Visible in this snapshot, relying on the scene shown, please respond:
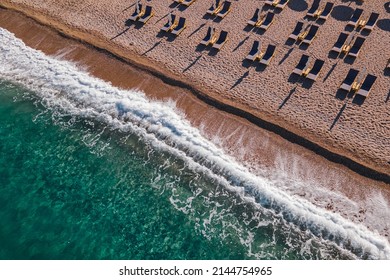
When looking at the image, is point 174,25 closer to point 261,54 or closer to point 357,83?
point 261,54

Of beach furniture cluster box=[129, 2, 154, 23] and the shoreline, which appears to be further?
beach furniture cluster box=[129, 2, 154, 23]

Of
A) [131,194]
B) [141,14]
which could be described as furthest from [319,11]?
[131,194]

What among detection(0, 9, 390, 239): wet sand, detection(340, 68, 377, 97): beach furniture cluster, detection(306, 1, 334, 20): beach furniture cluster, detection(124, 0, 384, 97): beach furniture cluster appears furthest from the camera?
detection(306, 1, 334, 20): beach furniture cluster

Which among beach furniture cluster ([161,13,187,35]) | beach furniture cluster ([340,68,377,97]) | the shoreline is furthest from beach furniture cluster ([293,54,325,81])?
beach furniture cluster ([161,13,187,35])

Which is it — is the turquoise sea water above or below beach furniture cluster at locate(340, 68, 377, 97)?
below

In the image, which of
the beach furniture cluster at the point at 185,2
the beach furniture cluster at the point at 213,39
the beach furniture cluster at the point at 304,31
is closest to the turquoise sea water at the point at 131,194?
the beach furniture cluster at the point at 213,39

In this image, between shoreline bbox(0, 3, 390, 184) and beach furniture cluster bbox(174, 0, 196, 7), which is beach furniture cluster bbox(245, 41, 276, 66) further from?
beach furniture cluster bbox(174, 0, 196, 7)

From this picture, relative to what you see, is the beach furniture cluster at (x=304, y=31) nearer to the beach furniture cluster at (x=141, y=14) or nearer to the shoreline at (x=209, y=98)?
the beach furniture cluster at (x=141, y=14)
